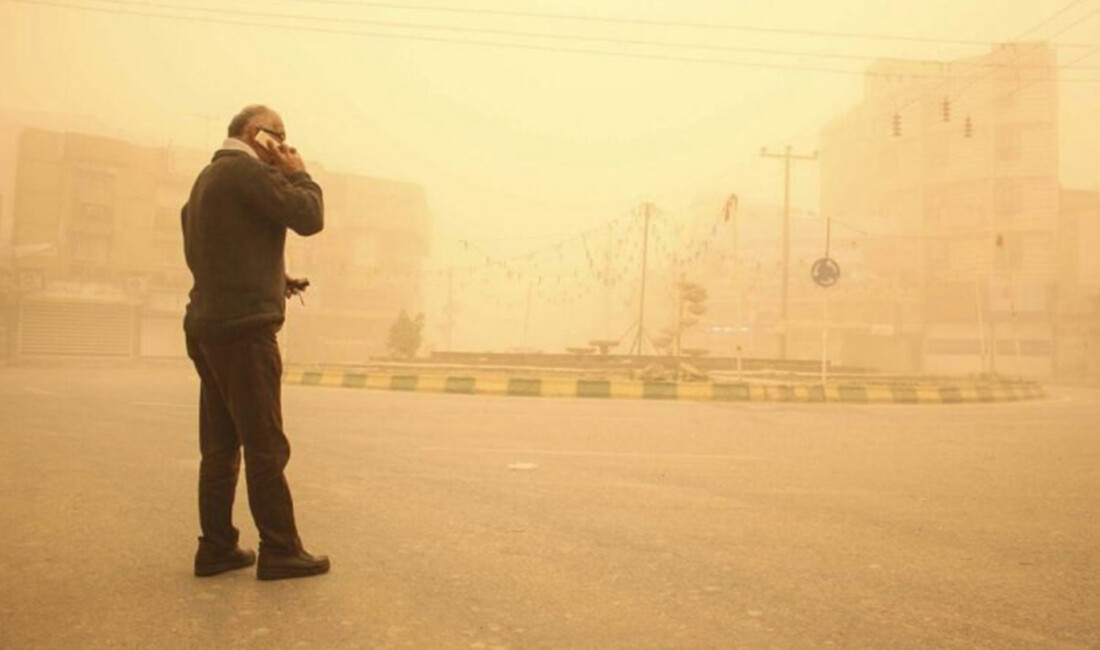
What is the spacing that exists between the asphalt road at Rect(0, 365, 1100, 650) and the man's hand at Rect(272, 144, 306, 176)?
1621 millimetres

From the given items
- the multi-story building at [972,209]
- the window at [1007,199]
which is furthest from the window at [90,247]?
the window at [1007,199]

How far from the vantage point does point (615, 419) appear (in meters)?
10.8

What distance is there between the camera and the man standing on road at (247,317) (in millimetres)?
3037

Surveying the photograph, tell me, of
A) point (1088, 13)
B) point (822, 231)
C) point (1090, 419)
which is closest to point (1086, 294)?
point (822, 231)

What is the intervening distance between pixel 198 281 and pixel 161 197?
52412 millimetres

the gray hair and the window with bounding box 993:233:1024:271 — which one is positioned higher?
the window with bounding box 993:233:1024:271

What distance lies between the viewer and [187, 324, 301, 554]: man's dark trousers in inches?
120

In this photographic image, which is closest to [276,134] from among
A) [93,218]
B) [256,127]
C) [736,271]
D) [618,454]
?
[256,127]

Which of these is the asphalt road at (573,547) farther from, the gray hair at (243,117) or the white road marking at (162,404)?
the white road marking at (162,404)

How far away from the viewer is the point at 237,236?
3.07 metres

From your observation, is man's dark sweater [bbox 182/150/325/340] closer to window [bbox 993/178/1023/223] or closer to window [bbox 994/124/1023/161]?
window [bbox 993/178/1023/223]

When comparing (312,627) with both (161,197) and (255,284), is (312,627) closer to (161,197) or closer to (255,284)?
(255,284)

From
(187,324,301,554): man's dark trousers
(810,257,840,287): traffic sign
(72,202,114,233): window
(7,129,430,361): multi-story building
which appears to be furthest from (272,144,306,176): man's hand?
(72,202,114,233): window

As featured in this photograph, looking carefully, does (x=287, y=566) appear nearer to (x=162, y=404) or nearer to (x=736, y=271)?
(x=162, y=404)
